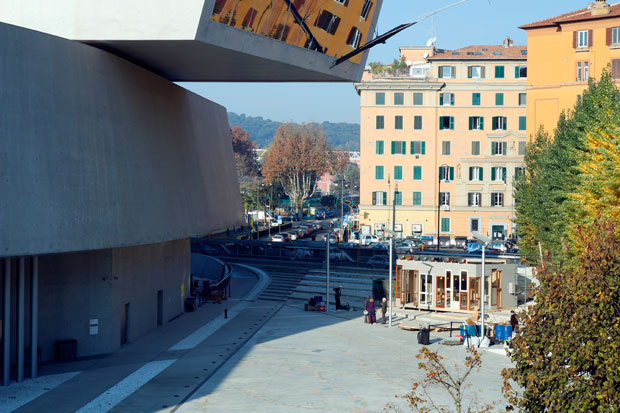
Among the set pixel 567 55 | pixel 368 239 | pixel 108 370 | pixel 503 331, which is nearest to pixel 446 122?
pixel 368 239

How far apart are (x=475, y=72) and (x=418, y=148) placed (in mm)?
9934

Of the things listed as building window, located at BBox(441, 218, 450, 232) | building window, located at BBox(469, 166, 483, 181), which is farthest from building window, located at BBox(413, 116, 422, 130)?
building window, located at BBox(441, 218, 450, 232)

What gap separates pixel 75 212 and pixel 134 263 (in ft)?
27.8

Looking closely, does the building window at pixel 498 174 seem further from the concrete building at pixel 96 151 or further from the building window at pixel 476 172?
the concrete building at pixel 96 151

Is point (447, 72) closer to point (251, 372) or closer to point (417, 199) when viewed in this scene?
point (417, 199)

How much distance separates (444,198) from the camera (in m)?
81.0

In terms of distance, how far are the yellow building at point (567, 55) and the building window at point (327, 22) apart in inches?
1453

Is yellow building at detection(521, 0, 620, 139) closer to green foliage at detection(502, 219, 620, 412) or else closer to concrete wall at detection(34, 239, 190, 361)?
concrete wall at detection(34, 239, 190, 361)

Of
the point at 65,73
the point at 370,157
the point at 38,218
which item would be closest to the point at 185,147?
the point at 65,73

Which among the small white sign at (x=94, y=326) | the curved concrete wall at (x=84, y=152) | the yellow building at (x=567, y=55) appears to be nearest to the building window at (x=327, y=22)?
the curved concrete wall at (x=84, y=152)

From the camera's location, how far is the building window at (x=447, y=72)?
262 ft

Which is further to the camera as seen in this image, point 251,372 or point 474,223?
point 474,223

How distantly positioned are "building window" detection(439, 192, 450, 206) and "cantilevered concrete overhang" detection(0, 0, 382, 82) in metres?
52.4

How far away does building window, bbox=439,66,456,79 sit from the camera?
262 feet
